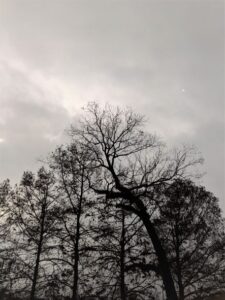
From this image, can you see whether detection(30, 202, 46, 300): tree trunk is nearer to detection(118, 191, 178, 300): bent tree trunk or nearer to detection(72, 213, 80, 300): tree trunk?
detection(72, 213, 80, 300): tree trunk

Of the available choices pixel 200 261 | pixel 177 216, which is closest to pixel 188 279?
pixel 200 261

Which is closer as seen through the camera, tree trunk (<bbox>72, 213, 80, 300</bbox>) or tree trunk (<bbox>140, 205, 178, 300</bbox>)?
tree trunk (<bbox>140, 205, 178, 300</bbox>)

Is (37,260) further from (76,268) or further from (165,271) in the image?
(165,271)

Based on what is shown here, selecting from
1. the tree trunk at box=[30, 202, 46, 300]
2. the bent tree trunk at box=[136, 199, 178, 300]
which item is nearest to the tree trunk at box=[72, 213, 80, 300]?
the tree trunk at box=[30, 202, 46, 300]

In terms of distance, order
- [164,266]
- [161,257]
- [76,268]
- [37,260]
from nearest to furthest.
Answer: [164,266] < [161,257] < [76,268] < [37,260]

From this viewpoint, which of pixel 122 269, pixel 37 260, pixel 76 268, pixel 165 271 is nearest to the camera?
pixel 165 271

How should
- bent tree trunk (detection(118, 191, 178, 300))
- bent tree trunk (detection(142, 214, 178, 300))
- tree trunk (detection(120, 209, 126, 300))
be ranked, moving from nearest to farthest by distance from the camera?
bent tree trunk (detection(142, 214, 178, 300)), bent tree trunk (detection(118, 191, 178, 300)), tree trunk (detection(120, 209, 126, 300))

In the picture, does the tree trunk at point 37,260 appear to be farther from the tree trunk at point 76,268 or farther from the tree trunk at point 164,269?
the tree trunk at point 164,269

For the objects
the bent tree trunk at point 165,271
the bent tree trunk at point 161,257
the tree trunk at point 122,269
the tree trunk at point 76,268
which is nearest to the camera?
the bent tree trunk at point 165,271

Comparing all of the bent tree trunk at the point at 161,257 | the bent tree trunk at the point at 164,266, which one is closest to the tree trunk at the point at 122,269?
the bent tree trunk at the point at 161,257

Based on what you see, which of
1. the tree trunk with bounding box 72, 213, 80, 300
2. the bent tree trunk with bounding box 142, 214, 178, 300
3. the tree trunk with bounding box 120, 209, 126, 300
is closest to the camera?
the bent tree trunk with bounding box 142, 214, 178, 300

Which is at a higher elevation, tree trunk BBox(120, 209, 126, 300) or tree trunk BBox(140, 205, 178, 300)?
tree trunk BBox(120, 209, 126, 300)

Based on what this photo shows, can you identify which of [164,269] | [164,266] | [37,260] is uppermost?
[37,260]

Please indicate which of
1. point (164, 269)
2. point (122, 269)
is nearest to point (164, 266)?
point (164, 269)
